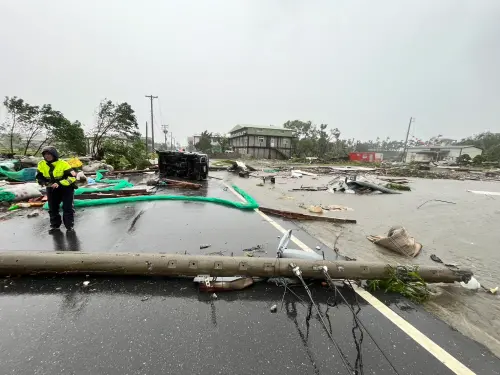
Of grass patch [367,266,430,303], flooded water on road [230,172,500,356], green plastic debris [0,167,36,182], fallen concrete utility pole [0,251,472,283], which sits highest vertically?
green plastic debris [0,167,36,182]

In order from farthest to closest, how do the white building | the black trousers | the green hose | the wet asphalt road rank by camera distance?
the white building, the green hose, the black trousers, the wet asphalt road

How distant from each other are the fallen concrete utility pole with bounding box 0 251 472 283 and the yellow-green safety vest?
6.47 ft

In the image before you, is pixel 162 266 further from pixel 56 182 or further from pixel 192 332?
pixel 56 182

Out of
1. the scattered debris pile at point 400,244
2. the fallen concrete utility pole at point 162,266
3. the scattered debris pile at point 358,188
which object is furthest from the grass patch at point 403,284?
the scattered debris pile at point 358,188

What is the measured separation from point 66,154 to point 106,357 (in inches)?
1040

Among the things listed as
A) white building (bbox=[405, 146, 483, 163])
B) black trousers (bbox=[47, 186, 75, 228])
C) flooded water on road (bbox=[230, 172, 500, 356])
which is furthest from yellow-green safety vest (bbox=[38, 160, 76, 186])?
white building (bbox=[405, 146, 483, 163])

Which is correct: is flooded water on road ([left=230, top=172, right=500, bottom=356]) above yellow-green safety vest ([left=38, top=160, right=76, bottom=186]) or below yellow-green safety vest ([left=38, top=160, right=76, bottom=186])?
below

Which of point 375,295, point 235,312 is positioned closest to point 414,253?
point 375,295

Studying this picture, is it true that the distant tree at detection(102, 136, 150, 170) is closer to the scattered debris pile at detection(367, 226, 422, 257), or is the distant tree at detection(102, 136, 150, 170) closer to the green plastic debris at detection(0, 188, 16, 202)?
the green plastic debris at detection(0, 188, 16, 202)

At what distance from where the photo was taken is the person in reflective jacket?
14.4ft

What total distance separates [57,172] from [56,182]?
0.65 ft

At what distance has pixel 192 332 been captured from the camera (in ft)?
7.10

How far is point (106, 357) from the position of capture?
1861 mm

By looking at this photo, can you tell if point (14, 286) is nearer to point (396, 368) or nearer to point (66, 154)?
point (396, 368)
